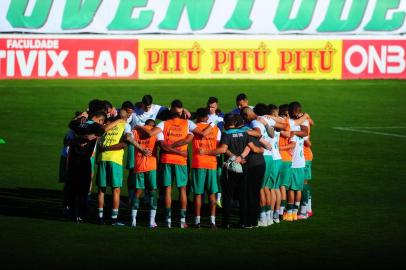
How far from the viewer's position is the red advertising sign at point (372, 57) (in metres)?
51.7

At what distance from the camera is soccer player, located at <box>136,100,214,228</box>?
68.2 feet

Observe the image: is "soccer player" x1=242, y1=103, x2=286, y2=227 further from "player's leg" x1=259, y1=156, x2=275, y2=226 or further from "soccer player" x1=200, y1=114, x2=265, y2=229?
"soccer player" x1=200, y1=114, x2=265, y2=229

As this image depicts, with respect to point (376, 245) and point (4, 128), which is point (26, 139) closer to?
point (4, 128)

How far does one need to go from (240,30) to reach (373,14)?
6224 mm

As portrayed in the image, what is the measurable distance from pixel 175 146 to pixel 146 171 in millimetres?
690

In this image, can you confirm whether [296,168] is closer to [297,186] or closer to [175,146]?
[297,186]

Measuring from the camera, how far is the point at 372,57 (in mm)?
51875

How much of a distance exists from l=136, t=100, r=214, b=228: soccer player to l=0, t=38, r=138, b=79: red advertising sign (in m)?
27.9

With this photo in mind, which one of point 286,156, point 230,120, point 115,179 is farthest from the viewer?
point 286,156

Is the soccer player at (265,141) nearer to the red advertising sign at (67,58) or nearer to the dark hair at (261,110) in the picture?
the dark hair at (261,110)

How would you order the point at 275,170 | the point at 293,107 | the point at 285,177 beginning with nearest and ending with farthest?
the point at 275,170
the point at 285,177
the point at 293,107

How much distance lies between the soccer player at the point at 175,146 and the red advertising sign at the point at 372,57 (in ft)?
103

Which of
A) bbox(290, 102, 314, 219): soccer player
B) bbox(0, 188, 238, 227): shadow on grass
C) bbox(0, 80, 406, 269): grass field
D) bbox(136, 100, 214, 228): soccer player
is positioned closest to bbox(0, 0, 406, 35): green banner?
bbox(0, 80, 406, 269): grass field

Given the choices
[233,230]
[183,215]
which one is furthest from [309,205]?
[183,215]
